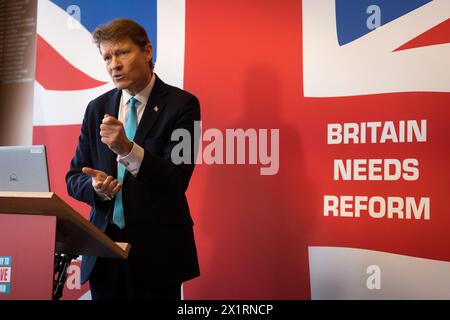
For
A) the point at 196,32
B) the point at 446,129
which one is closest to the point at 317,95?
the point at 446,129

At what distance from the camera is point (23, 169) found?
5.70ft

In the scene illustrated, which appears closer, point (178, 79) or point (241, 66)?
point (241, 66)

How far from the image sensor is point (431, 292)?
2.23 m

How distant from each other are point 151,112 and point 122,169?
0.23 m

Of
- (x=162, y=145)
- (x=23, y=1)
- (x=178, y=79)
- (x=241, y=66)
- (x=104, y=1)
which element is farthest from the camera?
(x=23, y=1)

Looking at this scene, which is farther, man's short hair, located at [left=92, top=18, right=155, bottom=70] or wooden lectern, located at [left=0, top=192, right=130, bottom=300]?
man's short hair, located at [left=92, top=18, right=155, bottom=70]

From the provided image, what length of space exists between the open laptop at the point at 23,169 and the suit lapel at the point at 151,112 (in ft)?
1.11

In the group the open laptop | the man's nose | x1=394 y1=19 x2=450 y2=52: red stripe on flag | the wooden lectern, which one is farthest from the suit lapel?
x1=394 y1=19 x2=450 y2=52: red stripe on flag

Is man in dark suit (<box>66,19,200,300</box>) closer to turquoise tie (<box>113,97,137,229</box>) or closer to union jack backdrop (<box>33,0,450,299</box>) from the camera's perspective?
turquoise tie (<box>113,97,137,229</box>)

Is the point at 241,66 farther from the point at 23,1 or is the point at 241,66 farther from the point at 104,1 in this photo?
the point at 23,1

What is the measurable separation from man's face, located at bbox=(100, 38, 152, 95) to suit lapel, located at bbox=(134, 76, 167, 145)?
0.07m

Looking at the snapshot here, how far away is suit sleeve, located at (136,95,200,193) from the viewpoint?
1.67 metres

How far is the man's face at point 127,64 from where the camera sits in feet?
6.30

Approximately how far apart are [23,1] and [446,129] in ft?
9.03
